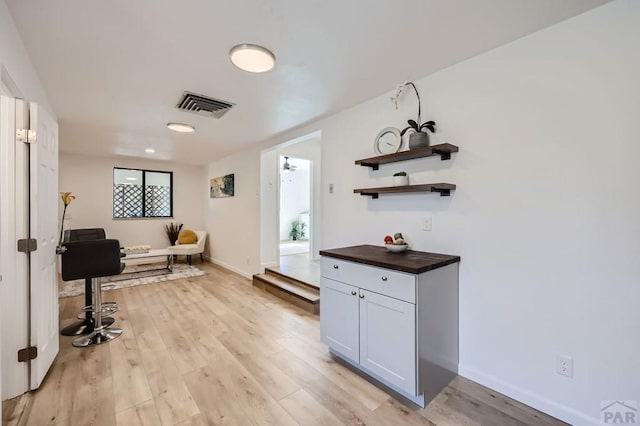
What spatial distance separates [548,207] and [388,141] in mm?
1313

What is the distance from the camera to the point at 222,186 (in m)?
5.89

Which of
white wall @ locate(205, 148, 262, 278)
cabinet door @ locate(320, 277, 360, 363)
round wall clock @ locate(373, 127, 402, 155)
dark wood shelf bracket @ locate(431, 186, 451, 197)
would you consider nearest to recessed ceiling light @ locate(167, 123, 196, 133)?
white wall @ locate(205, 148, 262, 278)

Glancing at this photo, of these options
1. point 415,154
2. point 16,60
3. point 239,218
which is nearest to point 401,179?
point 415,154

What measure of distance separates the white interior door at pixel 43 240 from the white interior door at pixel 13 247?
38mm

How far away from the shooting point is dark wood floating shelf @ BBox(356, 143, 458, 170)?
202cm

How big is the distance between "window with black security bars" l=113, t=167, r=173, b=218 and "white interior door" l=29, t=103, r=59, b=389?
4355 millimetres

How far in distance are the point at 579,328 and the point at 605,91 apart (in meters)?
1.34

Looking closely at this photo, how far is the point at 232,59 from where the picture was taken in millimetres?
1963

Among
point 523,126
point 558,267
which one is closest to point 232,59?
point 523,126

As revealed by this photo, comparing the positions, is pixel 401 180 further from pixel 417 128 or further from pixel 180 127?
pixel 180 127

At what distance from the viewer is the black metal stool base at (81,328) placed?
276 cm

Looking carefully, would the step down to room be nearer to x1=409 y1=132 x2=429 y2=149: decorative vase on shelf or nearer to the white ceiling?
x1=409 y1=132 x2=429 y2=149: decorative vase on shelf

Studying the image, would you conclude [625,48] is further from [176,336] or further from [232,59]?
[176,336]

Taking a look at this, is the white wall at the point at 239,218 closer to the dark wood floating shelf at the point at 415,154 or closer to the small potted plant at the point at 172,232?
the small potted plant at the point at 172,232
